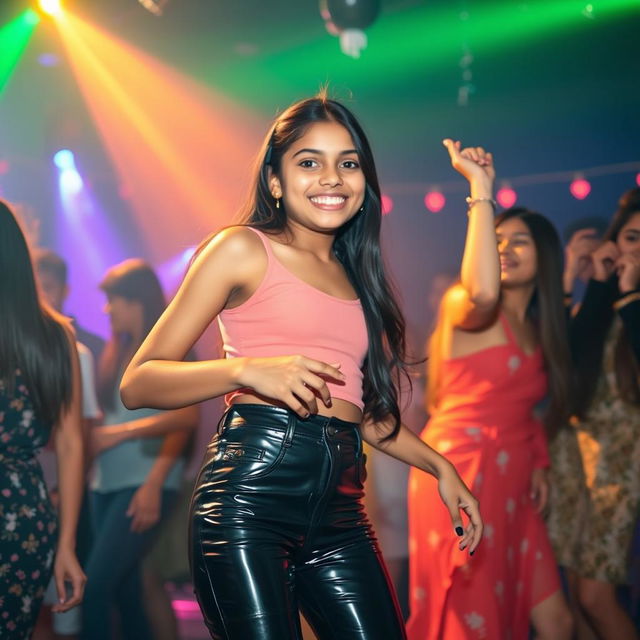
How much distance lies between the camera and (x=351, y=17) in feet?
17.7

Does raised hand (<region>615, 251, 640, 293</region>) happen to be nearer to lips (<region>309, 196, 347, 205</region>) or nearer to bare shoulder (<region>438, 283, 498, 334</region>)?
bare shoulder (<region>438, 283, 498, 334</region>)

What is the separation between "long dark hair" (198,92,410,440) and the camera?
7.65 feet

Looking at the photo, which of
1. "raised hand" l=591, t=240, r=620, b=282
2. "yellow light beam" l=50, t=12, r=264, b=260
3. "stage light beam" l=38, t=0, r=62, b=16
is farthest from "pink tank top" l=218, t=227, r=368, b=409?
"stage light beam" l=38, t=0, r=62, b=16

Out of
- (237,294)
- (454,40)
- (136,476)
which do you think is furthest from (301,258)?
(454,40)

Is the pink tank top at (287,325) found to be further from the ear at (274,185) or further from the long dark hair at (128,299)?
the long dark hair at (128,299)

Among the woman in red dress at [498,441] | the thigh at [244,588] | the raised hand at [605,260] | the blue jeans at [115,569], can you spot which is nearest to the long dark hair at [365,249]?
the thigh at [244,588]

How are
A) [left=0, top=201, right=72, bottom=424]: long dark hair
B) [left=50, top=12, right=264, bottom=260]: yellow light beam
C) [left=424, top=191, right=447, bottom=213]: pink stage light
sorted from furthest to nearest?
[left=424, top=191, right=447, bottom=213]: pink stage light, [left=50, top=12, right=264, bottom=260]: yellow light beam, [left=0, top=201, right=72, bottom=424]: long dark hair

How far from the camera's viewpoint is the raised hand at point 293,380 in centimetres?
176

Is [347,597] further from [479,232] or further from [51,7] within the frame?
[51,7]

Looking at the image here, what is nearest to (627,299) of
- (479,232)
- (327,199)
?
(479,232)

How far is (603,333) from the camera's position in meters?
4.01

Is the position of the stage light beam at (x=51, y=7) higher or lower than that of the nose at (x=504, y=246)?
higher

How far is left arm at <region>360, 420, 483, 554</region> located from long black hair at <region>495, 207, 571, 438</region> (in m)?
1.51

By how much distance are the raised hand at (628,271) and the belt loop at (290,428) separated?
232 cm
